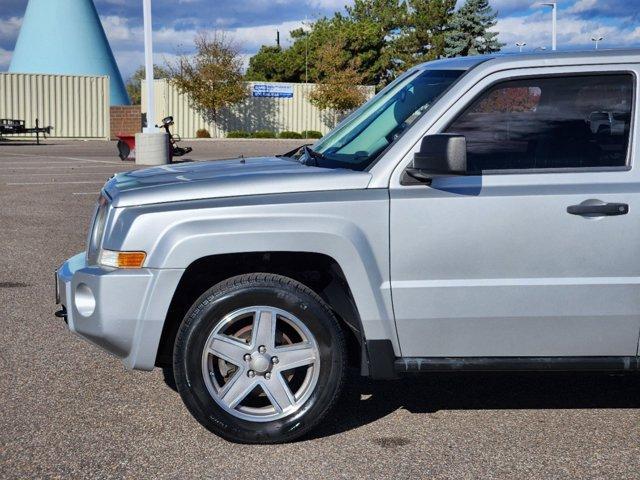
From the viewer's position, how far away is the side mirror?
4.24m

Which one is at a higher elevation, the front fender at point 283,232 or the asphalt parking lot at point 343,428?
the front fender at point 283,232

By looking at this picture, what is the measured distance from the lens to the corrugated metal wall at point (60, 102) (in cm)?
4419

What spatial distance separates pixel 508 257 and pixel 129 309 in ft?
5.99

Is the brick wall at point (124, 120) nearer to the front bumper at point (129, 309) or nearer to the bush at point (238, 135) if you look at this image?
the bush at point (238, 135)

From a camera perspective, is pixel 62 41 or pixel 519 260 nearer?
pixel 519 260

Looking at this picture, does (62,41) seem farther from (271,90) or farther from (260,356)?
(260,356)

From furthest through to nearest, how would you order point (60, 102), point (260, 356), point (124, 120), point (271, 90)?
point (271, 90) → point (124, 120) → point (60, 102) → point (260, 356)

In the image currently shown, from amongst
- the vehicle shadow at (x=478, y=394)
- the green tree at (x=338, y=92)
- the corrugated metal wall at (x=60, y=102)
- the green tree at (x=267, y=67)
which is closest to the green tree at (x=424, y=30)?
the green tree at (x=267, y=67)

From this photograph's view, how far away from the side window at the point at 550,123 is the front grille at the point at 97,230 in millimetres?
1810

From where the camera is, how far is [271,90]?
5325cm

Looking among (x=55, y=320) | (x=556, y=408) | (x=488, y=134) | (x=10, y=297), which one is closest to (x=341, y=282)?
(x=488, y=134)

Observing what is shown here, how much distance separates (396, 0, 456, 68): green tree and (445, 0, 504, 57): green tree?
6.64 m

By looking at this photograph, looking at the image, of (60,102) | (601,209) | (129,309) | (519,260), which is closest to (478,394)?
(519,260)

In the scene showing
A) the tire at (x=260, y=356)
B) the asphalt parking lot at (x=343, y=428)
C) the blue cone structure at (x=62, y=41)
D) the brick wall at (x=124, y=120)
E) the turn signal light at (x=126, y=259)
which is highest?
the blue cone structure at (x=62, y=41)
